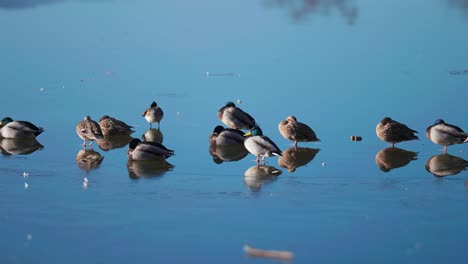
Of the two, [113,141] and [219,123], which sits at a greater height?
[219,123]

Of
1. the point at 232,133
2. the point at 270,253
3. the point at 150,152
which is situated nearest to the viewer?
the point at 270,253

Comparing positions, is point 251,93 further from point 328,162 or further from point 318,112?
point 328,162

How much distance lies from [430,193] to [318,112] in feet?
15.2

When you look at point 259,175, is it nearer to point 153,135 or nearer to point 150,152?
point 150,152

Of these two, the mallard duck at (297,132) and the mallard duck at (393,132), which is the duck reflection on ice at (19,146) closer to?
the mallard duck at (297,132)

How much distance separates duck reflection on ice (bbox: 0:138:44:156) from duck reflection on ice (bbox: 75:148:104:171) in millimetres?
665

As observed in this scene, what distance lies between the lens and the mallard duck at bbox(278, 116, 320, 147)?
11.8 meters

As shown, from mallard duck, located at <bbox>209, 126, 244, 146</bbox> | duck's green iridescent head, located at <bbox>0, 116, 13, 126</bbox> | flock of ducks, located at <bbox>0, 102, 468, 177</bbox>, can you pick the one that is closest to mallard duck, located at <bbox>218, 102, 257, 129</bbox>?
flock of ducks, located at <bbox>0, 102, 468, 177</bbox>

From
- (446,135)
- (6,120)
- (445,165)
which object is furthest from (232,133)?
(6,120)

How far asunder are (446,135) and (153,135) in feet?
14.1

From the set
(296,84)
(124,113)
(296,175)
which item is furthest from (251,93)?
(296,175)

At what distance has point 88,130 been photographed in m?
12.0

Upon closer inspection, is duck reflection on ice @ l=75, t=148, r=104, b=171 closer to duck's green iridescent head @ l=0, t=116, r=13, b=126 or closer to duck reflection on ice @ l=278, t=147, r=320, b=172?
duck's green iridescent head @ l=0, t=116, r=13, b=126

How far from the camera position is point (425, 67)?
16.8 meters
